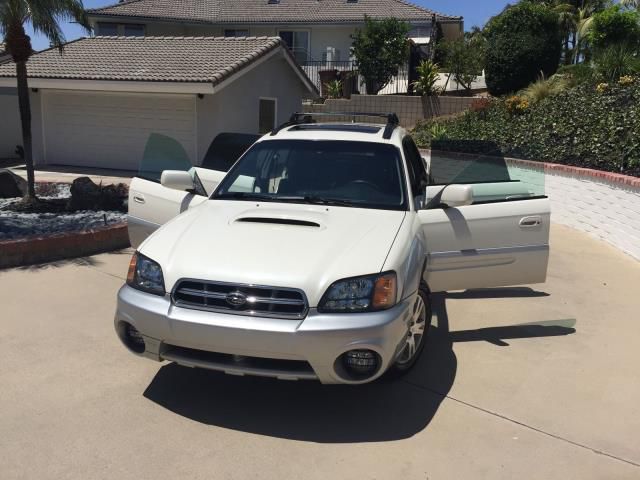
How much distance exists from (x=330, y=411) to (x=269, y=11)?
31.0 m

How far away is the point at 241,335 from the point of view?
340 cm

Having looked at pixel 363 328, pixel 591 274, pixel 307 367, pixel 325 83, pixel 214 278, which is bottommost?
pixel 591 274

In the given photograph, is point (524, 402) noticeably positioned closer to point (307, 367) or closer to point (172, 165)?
point (307, 367)

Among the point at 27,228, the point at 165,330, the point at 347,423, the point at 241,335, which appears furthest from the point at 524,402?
the point at 27,228

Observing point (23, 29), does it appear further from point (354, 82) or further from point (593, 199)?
point (354, 82)

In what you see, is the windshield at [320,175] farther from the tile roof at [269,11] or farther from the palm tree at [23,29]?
the tile roof at [269,11]

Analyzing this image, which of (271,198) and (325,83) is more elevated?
(325,83)

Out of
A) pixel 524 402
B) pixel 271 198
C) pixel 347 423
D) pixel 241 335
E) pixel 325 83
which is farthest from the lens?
pixel 325 83

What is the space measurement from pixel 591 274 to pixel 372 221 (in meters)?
4.44

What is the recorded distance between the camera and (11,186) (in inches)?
426

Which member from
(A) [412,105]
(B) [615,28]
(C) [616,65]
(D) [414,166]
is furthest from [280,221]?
(B) [615,28]

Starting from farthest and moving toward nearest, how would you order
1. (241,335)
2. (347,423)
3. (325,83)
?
(325,83), (347,423), (241,335)

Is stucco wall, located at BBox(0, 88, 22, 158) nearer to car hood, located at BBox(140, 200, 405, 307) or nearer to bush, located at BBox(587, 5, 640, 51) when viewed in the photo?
car hood, located at BBox(140, 200, 405, 307)

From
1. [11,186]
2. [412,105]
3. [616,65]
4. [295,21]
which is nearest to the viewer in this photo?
[11,186]
